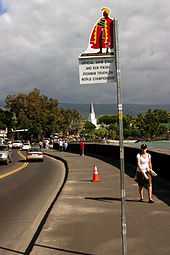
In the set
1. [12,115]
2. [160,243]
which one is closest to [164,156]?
[160,243]

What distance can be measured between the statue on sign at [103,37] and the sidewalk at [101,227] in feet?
10.2

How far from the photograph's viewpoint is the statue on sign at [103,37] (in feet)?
21.3

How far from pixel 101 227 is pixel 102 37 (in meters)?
4.61

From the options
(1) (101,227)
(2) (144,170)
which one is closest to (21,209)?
(2) (144,170)

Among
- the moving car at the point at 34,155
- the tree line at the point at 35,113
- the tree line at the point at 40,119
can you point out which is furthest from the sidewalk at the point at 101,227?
the tree line at the point at 35,113

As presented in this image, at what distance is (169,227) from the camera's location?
32.1 ft

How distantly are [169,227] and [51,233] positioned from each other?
221 centimetres

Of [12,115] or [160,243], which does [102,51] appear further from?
[12,115]

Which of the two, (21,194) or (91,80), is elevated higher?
(91,80)

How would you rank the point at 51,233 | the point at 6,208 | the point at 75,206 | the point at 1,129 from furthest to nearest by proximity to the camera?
1. the point at 1,129
2. the point at 6,208
3. the point at 75,206
4. the point at 51,233

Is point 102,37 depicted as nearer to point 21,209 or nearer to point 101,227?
point 101,227

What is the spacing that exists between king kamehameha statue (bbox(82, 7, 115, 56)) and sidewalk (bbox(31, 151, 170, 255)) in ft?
10.2

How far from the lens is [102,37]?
651 cm

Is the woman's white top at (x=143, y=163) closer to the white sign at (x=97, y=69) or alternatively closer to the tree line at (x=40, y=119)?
the white sign at (x=97, y=69)
